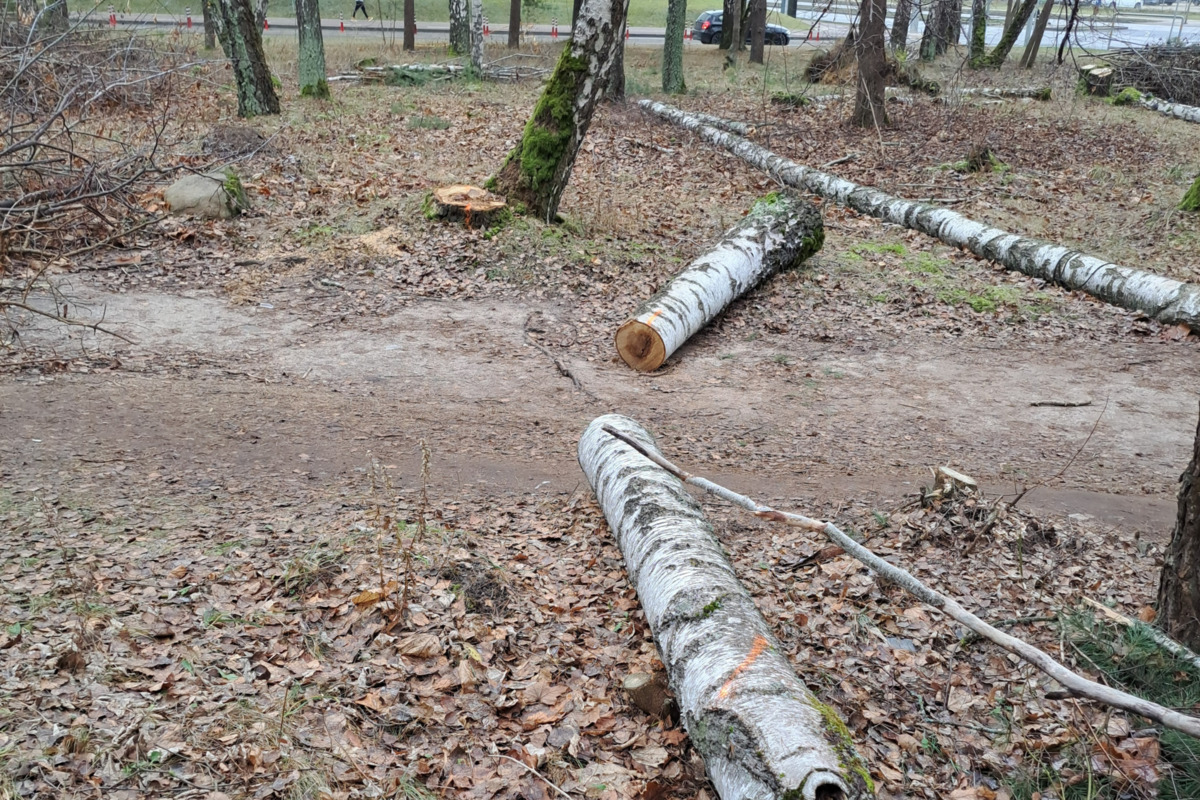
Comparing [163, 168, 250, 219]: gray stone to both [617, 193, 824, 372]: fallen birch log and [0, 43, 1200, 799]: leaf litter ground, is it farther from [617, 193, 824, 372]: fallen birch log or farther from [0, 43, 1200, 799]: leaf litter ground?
[617, 193, 824, 372]: fallen birch log

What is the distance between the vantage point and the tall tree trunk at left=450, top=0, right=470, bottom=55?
26.5 metres

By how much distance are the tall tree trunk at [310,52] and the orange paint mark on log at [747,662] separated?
17.3 m

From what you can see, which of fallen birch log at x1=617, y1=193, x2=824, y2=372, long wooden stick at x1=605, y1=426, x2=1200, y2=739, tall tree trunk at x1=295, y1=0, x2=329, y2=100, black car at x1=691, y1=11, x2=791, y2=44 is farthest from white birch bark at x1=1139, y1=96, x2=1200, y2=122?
long wooden stick at x1=605, y1=426, x2=1200, y2=739

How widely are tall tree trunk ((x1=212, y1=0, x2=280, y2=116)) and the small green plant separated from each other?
2.53 m

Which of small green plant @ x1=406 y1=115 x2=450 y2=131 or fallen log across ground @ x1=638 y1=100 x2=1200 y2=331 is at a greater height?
small green plant @ x1=406 y1=115 x2=450 y2=131

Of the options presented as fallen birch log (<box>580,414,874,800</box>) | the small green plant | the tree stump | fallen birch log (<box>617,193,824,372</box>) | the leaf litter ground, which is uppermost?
the small green plant

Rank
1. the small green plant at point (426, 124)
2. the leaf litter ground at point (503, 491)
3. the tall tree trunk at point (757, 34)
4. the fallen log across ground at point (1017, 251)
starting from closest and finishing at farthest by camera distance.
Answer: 1. the leaf litter ground at point (503, 491)
2. the fallen log across ground at point (1017, 251)
3. the small green plant at point (426, 124)
4. the tall tree trunk at point (757, 34)

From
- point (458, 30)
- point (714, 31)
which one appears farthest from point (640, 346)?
point (714, 31)

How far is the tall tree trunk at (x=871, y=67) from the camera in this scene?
583 inches

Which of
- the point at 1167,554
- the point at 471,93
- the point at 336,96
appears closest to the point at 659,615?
the point at 1167,554

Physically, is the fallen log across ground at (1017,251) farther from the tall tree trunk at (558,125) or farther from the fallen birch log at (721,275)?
the tall tree trunk at (558,125)

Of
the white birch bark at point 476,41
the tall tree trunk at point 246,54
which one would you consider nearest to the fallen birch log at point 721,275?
the tall tree trunk at point 246,54

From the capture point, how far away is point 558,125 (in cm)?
1089

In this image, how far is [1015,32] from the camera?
76.0 feet
